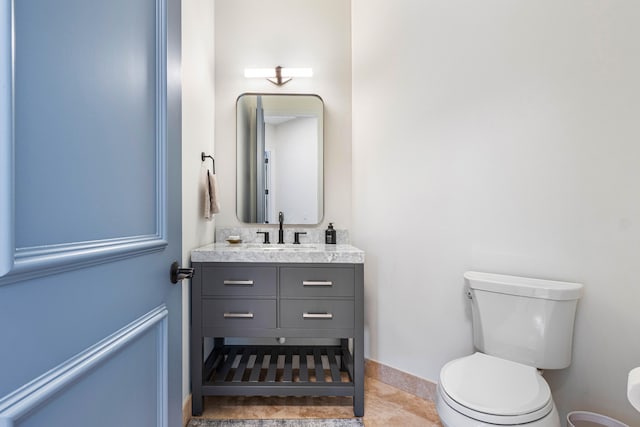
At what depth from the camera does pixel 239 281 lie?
160cm

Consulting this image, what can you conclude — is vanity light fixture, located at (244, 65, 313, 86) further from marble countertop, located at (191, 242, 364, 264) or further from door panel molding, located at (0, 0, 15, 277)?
door panel molding, located at (0, 0, 15, 277)

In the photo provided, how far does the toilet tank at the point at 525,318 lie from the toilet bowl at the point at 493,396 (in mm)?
99

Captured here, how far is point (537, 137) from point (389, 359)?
156cm

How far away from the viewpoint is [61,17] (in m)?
0.48

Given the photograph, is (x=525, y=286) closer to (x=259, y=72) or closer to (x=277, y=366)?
(x=277, y=366)

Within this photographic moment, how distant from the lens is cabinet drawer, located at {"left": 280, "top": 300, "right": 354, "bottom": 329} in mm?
1606

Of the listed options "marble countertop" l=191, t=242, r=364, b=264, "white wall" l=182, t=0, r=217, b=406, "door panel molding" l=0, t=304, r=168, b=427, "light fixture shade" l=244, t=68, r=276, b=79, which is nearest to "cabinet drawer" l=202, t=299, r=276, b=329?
"white wall" l=182, t=0, r=217, b=406

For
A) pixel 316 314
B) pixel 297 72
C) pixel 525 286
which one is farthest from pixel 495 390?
pixel 297 72

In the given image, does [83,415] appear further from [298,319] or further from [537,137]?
[537,137]

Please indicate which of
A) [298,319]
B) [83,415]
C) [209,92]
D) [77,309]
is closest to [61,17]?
[77,309]

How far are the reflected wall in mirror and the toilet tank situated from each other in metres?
1.25

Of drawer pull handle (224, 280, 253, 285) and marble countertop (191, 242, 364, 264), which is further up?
marble countertop (191, 242, 364, 264)

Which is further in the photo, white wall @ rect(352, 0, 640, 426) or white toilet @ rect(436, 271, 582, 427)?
white wall @ rect(352, 0, 640, 426)

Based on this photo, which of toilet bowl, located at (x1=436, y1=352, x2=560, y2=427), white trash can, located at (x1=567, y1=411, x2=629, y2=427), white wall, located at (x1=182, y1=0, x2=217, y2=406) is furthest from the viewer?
white wall, located at (x1=182, y1=0, x2=217, y2=406)
